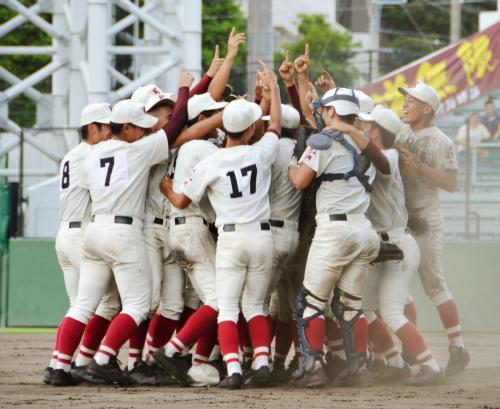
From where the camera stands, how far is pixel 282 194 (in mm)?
9609

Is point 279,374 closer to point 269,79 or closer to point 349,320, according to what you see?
point 349,320

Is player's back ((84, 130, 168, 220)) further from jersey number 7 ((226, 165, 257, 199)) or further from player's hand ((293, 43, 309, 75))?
player's hand ((293, 43, 309, 75))

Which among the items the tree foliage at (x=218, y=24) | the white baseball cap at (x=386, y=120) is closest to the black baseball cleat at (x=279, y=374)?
the white baseball cap at (x=386, y=120)

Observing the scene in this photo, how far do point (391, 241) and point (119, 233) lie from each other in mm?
2141

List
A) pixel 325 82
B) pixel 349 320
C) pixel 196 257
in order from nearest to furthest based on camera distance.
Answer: pixel 349 320, pixel 196 257, pixel 325 82

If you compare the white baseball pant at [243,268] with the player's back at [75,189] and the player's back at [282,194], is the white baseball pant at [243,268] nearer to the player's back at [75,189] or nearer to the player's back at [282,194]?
the player's back at [282,194]

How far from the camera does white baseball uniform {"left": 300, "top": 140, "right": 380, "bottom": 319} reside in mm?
9156

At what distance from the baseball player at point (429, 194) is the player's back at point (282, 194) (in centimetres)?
123

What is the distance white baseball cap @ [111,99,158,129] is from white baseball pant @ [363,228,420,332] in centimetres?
211

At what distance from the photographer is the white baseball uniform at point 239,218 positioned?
30.2 feet

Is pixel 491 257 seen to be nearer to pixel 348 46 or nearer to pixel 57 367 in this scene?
pixel 57 367

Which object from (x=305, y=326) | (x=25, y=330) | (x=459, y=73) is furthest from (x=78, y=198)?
(x=459, y=73)

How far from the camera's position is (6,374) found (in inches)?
423

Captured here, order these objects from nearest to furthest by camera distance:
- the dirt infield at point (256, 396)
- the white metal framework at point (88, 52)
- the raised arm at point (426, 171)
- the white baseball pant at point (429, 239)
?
the dirt infield at point (256, 396) < the raised arm at point (426, 171) < the white baseball pant at point (429, 239) < the white metal framework at point (88, 52)
